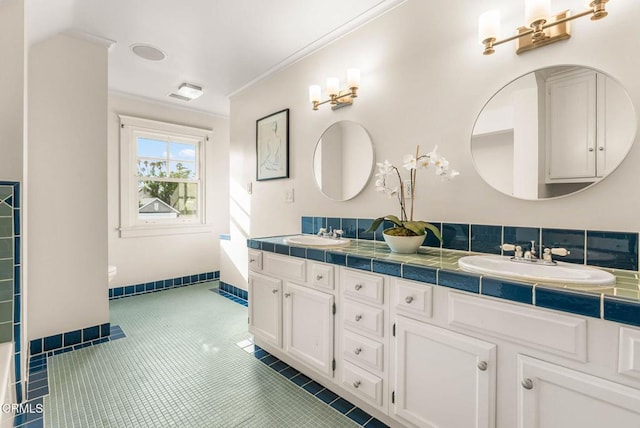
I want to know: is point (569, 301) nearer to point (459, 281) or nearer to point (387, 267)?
point (459, 281)

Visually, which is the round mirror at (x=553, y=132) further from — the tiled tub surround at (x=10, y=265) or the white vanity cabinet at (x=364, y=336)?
the tiled tub surround at (x=10, y=265)

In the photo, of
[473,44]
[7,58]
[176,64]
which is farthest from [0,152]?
[473,44]

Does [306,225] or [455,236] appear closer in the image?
[455,236]

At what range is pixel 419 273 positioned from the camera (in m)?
1.34

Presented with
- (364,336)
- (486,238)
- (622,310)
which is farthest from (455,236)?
(622,310)

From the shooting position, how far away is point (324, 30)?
93.4 inches

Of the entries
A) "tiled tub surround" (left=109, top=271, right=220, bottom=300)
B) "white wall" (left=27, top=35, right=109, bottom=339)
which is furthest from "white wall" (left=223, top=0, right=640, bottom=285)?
"tiled tub surround" (left=109, top=271, right=220, bottom=300)

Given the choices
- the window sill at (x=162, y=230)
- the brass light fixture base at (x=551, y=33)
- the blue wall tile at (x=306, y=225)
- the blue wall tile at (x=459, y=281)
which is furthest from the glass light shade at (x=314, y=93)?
the window sill at (x=162, y=230)

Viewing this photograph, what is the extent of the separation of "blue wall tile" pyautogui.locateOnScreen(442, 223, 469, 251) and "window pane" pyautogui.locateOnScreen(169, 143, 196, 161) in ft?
12.0

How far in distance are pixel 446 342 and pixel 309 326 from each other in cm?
89

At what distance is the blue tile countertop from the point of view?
0.90m

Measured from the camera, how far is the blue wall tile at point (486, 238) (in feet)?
5.22

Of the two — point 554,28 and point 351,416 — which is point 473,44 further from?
point 351,416

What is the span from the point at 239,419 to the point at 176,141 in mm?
3588
